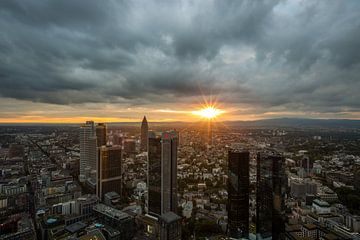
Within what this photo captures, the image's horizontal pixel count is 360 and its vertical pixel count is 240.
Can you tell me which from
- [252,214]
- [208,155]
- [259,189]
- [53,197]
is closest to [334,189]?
[252,214]

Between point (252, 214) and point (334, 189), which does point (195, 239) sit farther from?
point (334, 189)

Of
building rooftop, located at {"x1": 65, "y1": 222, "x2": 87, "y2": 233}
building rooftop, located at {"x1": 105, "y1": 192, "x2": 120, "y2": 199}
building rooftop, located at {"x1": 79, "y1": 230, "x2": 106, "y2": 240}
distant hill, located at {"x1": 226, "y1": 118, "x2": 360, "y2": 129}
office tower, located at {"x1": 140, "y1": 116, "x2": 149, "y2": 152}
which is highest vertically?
distant hill, located at {"x1": 226, "y1": 118, "x2": 360, "y2": 129}

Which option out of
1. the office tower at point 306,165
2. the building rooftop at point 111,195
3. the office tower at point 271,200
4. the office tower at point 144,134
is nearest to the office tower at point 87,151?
the building rooftop at point 111,195

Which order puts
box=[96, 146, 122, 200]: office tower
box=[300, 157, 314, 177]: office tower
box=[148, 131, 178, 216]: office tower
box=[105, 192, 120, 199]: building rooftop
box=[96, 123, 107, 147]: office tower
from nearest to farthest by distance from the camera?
box=[148, 131, 178, 216]: office tower < box=[105, 192, 120, 199]: building rooftop < box=[96, 146, 122, 200]: office tower < box=[300, 157, 314, 177]: office tower < box=[96, 123, 107, 147]: office tower

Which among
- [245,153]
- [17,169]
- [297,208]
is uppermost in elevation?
[245,153]

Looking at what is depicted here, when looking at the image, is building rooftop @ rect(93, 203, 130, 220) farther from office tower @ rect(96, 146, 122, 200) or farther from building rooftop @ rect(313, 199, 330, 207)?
building rooftop @ rect(313, 199, 330, 207)

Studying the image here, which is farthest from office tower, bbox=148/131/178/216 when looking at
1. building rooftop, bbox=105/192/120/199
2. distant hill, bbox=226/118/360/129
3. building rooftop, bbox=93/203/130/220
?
distant hill, bbox=226/118/360/129
